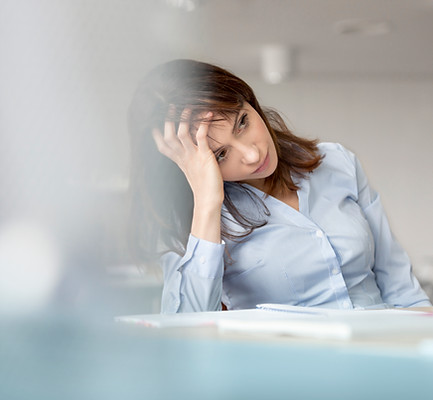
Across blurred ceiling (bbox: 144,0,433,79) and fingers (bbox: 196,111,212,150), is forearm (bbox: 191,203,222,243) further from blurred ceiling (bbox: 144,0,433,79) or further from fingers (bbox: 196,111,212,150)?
blurred ceiling (bbox: 144,0,433,79)

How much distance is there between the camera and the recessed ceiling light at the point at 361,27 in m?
2.13

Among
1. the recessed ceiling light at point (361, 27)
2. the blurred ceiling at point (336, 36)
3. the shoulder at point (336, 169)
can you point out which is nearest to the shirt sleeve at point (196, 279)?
Result: the shoulder at point (336, 169)

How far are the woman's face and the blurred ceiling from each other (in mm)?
652

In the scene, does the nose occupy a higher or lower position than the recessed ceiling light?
higher

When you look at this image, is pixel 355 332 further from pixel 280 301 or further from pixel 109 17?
pixel 280 301

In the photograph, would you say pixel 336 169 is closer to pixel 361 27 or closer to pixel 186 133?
pixel 186 133

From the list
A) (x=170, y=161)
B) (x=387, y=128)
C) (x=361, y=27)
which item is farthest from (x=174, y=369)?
(x=387, y=128)

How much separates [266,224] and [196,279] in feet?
0.37

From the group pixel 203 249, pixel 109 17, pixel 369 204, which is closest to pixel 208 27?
pixel 109 17

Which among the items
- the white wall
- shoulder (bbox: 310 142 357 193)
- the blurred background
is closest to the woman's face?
shoulder (bbox: 310 142 357 193)

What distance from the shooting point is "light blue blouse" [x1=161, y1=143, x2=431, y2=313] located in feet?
1.77

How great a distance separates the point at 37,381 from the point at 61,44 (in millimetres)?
61

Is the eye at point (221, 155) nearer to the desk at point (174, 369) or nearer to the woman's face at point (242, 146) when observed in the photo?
the woman's face at point (242, 146)

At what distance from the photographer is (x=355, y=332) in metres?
0.16
